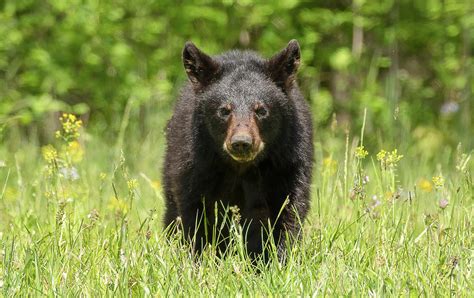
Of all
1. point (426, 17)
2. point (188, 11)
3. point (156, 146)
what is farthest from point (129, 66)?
point (426, 17)

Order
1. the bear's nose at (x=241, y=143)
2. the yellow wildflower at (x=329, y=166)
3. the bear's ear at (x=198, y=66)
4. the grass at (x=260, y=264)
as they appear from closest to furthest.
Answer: the grass at (x=260, y=264)
the bear's nose at (x=241, y=143)
the bear's ear at (x=198, y=66)
the yellow wildflower at (x=329, y=166)

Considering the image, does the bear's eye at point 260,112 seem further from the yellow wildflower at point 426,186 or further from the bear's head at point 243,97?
the yellow wildflower at point 426,186

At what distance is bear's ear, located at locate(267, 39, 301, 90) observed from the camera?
18.7 feet

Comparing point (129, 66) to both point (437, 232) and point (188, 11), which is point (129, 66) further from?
point (437, 232)

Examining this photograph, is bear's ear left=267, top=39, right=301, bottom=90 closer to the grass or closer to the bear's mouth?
the bear's mouth

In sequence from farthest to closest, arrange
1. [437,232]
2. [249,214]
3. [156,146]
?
[156,146], [249,214], [437,232]

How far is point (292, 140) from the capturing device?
5.61 meters

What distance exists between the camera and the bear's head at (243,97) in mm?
5344

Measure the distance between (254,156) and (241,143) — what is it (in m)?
0.19

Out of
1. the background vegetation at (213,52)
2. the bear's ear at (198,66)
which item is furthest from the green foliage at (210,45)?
the bear's ear at (198,66)

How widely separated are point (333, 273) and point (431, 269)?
45cm

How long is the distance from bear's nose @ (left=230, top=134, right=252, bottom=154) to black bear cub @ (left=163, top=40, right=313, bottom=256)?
130 mm

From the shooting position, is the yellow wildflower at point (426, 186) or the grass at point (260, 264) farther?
the yellow wildflower at point (426, 186)

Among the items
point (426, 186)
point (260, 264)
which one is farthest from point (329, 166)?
point (260, 264)
